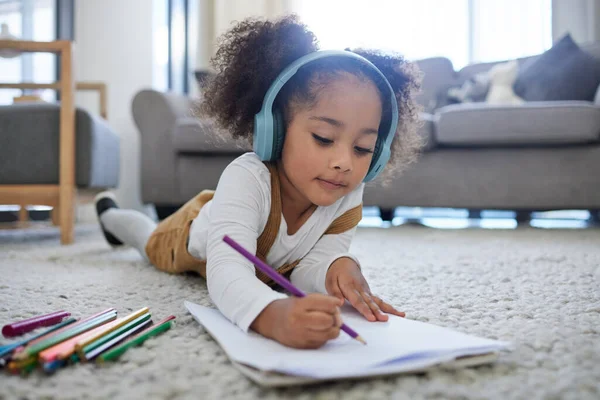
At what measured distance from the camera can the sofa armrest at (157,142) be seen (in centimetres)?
227

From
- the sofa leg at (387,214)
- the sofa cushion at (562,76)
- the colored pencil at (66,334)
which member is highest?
the sofa cushion at (562,76)

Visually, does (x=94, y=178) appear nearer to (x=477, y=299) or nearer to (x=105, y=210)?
(x=105, y=210)

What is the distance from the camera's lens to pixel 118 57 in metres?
3.13

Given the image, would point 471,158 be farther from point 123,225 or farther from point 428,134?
point 123,225

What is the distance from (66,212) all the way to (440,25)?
3.21m

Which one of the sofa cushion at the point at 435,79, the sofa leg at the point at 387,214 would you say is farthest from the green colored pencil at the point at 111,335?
the sofa cushion at the point at 435,79

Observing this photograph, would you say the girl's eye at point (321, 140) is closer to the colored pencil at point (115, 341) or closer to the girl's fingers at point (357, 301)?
the girl's fingers at point (357, 301)

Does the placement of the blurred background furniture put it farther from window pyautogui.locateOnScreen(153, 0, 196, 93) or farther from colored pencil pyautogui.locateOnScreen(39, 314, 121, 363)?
window pyautogui.locateOnScreen(153, 0, 196, 93)

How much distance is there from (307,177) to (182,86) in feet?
10.8

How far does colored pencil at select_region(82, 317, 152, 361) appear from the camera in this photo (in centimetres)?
47

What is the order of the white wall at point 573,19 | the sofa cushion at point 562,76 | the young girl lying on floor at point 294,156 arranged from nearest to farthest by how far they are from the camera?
the young girl lying on floor at point 294,156 → the sofa cushion at point 562,76 → the white wall at point 573,19

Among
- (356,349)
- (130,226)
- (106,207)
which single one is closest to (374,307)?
(356,349)

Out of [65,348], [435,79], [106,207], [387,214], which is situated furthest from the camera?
[435,79]

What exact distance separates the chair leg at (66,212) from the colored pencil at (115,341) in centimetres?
108
